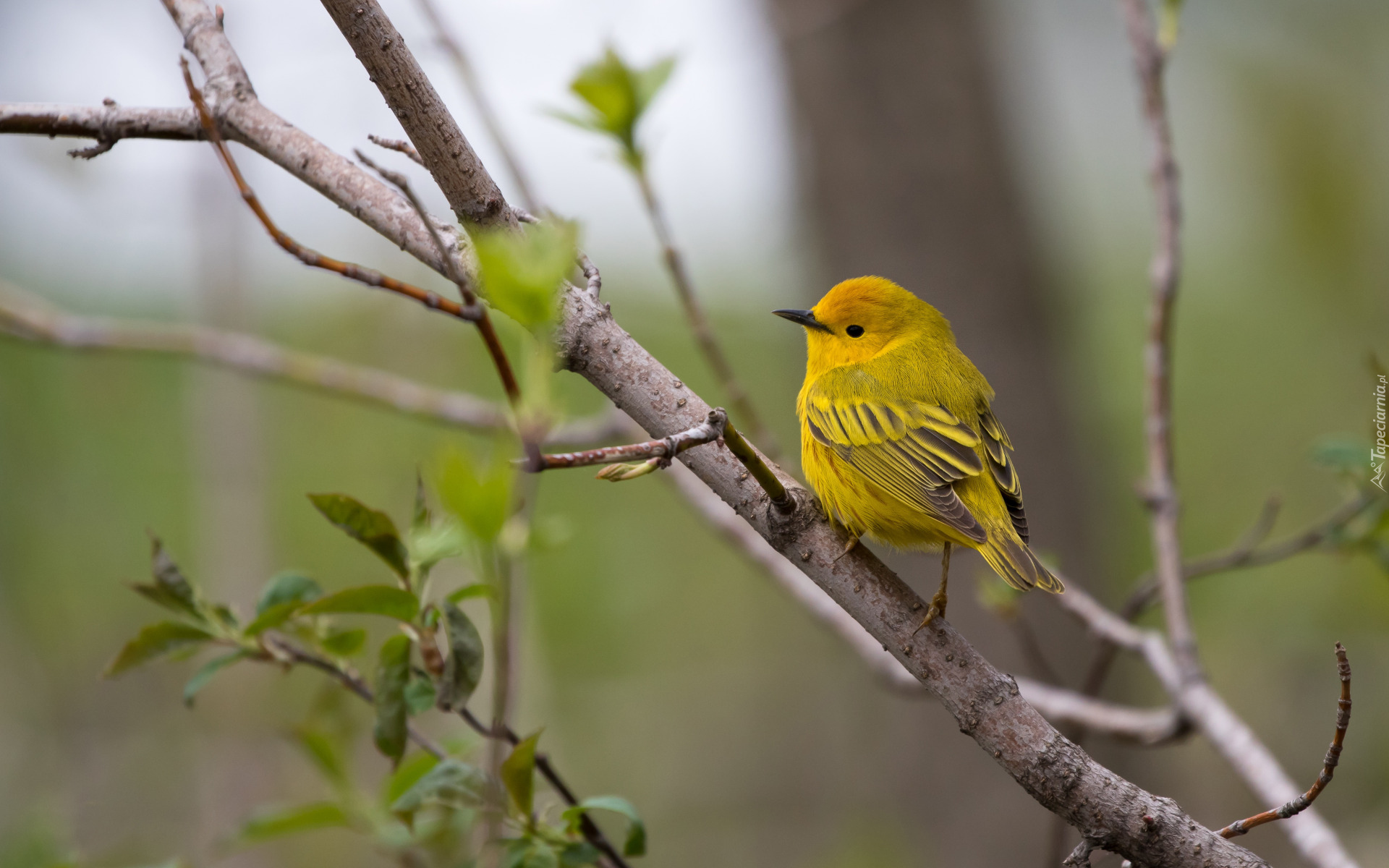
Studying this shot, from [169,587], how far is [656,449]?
3.01 feet

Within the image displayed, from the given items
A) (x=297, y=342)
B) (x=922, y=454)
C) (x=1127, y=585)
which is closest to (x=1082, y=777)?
(x=922, y=454)

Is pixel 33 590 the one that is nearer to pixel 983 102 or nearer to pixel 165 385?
pixel 165 385

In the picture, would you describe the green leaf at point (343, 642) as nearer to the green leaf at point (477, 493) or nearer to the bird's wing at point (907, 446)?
the green leaf at point (477, 493)

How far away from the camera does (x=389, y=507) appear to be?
526 centimetres

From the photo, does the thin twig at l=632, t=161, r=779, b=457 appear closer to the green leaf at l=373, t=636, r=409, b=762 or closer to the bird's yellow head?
the bird's yellow head

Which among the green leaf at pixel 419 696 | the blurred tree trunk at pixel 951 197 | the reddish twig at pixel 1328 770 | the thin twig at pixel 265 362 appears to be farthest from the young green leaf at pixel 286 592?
the blurred tree trunk at pixel 951 197

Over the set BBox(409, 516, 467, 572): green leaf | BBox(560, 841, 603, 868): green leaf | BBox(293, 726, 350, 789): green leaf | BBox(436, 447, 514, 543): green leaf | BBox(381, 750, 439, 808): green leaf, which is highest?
BBox(409, 516, 467, 572): green leaf

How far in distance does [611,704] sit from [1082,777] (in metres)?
5.48

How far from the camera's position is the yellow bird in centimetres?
239

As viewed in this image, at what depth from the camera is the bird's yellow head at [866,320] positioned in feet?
10.5

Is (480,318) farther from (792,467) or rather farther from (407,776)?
(792,467)

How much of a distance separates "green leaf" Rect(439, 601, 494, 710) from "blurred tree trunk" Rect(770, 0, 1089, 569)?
156 inches

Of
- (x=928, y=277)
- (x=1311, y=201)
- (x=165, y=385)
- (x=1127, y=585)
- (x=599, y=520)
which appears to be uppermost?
(x=1311, y=201)

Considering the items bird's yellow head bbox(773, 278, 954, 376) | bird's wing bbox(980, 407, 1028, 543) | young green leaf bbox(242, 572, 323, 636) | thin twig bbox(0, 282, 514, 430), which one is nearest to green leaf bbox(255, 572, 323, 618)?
young green leaf bbox(242, 572, 323, 636)
